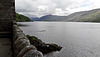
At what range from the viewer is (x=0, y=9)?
9039 mm

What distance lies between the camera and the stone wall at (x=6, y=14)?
9053mm

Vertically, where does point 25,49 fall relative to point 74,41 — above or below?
above

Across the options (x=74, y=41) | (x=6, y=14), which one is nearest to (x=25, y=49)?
(x=6, y=14)

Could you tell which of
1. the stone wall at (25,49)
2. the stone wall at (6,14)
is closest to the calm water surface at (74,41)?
the stone wall at (6,14)

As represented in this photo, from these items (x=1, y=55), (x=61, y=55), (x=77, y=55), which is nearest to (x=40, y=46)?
(x=61, y=55)

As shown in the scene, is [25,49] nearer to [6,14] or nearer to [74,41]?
[6,14]

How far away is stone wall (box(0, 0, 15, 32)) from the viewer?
9053mm

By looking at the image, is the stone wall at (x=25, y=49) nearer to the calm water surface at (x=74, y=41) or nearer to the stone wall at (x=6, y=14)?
the stone wall at (x=6, y=14)

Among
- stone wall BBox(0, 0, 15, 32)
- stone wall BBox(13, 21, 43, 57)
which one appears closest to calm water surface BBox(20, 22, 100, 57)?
stone wall BBox(0, 0, 15, 32)

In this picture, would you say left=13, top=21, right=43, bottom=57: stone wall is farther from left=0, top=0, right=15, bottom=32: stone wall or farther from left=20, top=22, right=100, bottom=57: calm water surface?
left=20, top=22, right=100, bottom=57: calm water surface

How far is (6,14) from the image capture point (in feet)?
30.5

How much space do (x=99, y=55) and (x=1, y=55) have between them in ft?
75.3

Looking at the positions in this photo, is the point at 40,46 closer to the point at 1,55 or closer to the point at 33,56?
the point at 1,55

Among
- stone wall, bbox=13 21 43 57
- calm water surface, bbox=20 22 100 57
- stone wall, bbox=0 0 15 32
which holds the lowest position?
calm water surface, bbox=20 22 100 57
